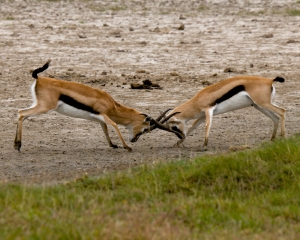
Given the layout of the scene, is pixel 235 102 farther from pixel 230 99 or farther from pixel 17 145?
pixel 17 145

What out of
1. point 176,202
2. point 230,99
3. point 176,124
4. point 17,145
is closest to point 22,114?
point 17,145

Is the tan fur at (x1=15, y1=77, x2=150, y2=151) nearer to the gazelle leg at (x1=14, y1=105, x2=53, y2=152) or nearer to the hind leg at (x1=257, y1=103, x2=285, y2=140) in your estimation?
the gazelle leg at (x1=14, y1=105, x2=53, y2=152)

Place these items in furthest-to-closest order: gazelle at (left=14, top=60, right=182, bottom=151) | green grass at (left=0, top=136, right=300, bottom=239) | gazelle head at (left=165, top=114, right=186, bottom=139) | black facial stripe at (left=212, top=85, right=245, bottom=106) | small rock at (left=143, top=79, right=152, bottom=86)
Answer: small rock at (left=143, top=79, right=152, bottom=86) < gazelle head at (left=165, top=114, right=186, bottom=139) < black facial stripe at (left=212, top=85, right=245, bottom=106) < gazelle at (left=14, top=60, right=182, bottom=151) < green grass at (left=0, top=136, right=300, bottom=239)

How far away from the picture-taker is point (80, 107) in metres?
9.77

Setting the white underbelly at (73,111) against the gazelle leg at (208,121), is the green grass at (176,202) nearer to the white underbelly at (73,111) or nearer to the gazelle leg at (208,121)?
the gazelle leg at (208,121)

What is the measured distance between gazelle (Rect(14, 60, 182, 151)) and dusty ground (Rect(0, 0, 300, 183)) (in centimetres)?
23

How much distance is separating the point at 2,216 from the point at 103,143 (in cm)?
416

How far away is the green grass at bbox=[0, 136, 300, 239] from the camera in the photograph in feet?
19.4

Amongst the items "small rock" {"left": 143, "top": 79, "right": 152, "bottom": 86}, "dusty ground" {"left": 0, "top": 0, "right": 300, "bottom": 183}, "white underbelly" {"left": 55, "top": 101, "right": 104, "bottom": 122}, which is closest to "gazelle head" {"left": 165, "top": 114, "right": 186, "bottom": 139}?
"dusty ground" {"left": 0, "top": 0, "right": 300, "bottom": 183}

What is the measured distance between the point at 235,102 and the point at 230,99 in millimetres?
85

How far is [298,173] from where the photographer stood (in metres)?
7.82

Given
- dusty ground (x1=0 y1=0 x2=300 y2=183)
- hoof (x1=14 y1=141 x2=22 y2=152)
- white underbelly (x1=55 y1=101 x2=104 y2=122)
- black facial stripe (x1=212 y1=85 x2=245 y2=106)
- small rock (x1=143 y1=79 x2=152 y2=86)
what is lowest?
dusty ground (x1=0 y1=0 x2=300 y2=183)

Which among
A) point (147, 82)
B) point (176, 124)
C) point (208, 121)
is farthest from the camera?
point (147, 82)

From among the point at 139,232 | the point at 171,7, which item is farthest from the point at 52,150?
the point at 171,7
